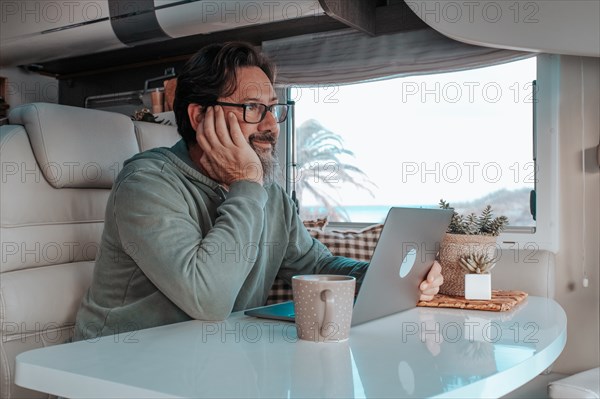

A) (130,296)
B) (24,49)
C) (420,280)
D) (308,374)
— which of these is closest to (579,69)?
(420,280)

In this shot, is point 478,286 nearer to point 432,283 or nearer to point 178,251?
point 432,283

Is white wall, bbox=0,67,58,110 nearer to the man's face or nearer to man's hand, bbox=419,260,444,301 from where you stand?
the man's face

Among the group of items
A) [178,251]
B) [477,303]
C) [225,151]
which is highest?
[225,151]

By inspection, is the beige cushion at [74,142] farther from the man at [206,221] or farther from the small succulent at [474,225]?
the small succulent at [474,225]

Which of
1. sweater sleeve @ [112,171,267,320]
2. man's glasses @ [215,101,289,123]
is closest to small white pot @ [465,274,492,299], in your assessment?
sweater sleeve @ [112,171,267,320]

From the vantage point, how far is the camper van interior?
75cm

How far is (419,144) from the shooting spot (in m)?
2.93

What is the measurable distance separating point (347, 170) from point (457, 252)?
1751mm

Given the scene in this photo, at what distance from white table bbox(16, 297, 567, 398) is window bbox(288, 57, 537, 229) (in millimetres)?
1789

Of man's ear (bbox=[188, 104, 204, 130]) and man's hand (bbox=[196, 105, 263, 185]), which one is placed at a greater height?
man's ear (bbox=[188, 104, 204, 130])

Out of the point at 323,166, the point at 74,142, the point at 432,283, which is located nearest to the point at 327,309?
the point at 432,283

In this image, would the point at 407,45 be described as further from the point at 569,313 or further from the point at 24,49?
the point at 24,49

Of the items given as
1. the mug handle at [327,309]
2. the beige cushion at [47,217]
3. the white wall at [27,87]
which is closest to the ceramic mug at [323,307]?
the mug handle at [327,309]

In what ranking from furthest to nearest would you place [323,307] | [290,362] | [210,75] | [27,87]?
[27,87]
[210,75]
[323,307]
[290,362]
